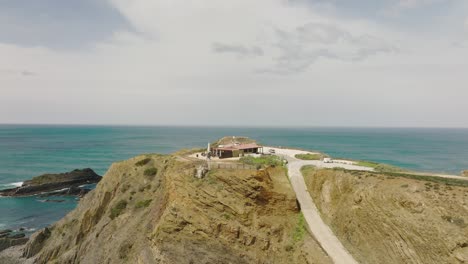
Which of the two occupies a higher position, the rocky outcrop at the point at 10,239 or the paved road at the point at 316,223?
the paved road at the point at 316,223

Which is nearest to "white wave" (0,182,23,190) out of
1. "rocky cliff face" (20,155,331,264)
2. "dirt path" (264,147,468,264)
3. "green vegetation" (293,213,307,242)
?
"rocky cliff face" (20,155,331,264)

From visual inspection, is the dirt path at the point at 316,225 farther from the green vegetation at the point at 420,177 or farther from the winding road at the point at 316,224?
the green vegetation at the point at 420,177

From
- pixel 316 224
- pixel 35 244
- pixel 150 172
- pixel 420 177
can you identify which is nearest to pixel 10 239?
pixel 35 244

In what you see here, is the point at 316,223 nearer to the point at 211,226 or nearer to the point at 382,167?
the point at 211,226

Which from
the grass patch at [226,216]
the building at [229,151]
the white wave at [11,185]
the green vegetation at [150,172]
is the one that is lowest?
the white wave at [11,185]

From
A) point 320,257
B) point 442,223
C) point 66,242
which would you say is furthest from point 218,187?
point 66,242

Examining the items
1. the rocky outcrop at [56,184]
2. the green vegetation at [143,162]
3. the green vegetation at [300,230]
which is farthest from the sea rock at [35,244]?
the green vegetation at [300,230]
